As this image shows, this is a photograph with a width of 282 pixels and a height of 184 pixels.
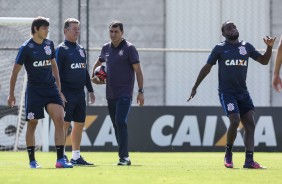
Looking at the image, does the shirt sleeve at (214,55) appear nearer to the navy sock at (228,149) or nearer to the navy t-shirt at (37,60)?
the navy sock at (228,149)

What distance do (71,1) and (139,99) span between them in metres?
17.4

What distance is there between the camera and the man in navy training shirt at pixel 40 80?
11.7 meters

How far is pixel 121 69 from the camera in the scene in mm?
13031

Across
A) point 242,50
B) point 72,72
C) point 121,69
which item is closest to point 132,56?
point 121,69

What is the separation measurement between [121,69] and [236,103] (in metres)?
1.79

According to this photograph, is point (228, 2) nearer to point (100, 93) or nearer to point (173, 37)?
point (173, 37)

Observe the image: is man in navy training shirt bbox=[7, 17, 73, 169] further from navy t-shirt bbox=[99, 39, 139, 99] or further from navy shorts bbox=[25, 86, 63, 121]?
navy t-shirt bbox=[99, 39, 139, 99]

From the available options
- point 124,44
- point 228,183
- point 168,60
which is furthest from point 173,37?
point 228,183

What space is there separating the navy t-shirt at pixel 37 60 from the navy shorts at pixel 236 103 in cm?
233

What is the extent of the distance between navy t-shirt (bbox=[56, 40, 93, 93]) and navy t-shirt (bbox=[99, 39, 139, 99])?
0.43 m

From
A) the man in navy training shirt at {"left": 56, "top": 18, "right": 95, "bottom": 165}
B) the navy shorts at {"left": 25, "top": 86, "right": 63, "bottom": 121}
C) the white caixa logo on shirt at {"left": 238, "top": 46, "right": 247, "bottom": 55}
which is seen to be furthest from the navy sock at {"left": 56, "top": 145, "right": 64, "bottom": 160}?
the white caixa logo on shirt at {"left": 238, "top": 46, "right": 247, "bottom": 55}

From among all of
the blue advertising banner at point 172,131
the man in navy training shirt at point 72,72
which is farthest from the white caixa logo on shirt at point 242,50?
the blue advertising banner at point 172,131

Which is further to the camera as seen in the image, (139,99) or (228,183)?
(139,99)

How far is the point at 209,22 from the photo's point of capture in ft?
92.4
